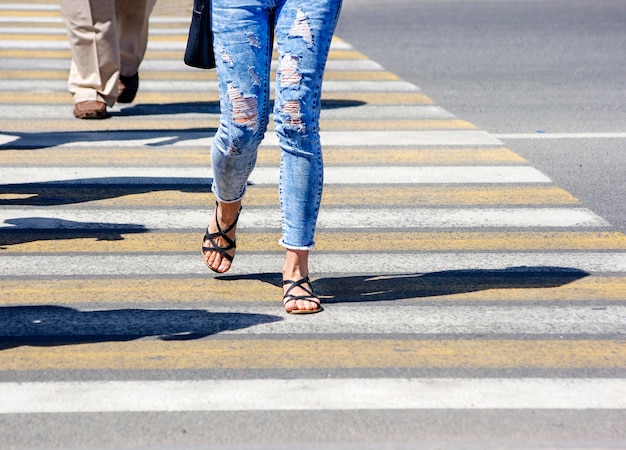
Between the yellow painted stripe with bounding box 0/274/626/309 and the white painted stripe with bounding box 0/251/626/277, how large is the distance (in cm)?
12

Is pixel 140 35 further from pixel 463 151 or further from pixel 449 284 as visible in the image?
pixel 449 284

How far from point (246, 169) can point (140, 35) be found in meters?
4.44

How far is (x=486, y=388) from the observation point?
11.8 feet

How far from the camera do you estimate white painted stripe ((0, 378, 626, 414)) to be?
136 inches

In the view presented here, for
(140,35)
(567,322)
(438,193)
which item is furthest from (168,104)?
(567,322)

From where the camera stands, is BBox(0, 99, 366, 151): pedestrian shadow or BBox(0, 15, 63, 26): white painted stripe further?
BBox(0, 15, 63, 26): white painted stripe

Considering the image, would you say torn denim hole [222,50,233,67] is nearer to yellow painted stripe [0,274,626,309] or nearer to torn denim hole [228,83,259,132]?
torn denim hole [228,83,259,132]

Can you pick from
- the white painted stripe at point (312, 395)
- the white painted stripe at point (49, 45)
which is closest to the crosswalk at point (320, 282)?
the white painted stripe at point (312, 395)

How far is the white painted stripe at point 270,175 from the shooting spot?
6555mm

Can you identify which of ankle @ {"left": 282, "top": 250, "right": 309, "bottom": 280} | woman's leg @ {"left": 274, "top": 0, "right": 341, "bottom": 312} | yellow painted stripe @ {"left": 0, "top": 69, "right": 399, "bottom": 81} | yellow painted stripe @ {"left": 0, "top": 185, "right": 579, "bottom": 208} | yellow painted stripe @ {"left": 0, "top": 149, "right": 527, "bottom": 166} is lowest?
yellow painted stripe @ {"left": 0, "top": 69, "right": 399, "bottom": 81}

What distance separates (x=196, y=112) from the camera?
8625 mm

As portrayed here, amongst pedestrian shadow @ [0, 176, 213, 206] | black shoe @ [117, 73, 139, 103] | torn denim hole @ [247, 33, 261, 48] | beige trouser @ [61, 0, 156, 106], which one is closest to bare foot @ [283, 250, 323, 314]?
torn denim hole @ [247, 33, 261, 48]

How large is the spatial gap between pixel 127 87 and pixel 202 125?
83cm

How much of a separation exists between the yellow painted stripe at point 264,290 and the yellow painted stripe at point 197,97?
4.23m
